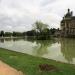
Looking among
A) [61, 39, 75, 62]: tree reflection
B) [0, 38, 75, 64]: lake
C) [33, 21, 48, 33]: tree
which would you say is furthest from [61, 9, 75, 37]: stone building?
[61, 39, 75, 62]: tree reflection

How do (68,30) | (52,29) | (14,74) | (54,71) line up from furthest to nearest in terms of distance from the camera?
(52,29) < (68,30) < (54,71) < (14,74)

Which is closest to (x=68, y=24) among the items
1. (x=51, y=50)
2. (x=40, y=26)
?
(x=40, y=26)

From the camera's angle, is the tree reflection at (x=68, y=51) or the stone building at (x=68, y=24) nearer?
the tree reflection at (x=68, y=51)

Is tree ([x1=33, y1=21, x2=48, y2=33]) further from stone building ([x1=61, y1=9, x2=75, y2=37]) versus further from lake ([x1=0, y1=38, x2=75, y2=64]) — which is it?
lake ([x1=0, y1=38, x2=75, y2=64])

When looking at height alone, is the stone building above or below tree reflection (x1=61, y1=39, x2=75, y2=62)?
above

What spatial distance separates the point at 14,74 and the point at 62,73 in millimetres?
2414

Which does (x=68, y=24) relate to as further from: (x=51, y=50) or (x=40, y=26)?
(x=51, y=50)

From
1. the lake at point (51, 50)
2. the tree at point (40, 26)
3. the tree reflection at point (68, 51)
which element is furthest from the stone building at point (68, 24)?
the tree reflection at point (68, 51)

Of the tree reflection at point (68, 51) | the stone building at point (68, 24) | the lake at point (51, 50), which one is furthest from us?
the stone building at point (68, 24)

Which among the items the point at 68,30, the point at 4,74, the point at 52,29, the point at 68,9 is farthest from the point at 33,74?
the point at 52,29

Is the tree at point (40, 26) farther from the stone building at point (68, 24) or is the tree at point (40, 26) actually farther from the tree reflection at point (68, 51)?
the tree reflection at point (68, 51)

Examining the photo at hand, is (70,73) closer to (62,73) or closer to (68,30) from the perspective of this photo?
→ (62,73)

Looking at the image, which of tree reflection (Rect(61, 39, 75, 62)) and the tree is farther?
the tree

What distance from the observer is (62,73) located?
896cm
